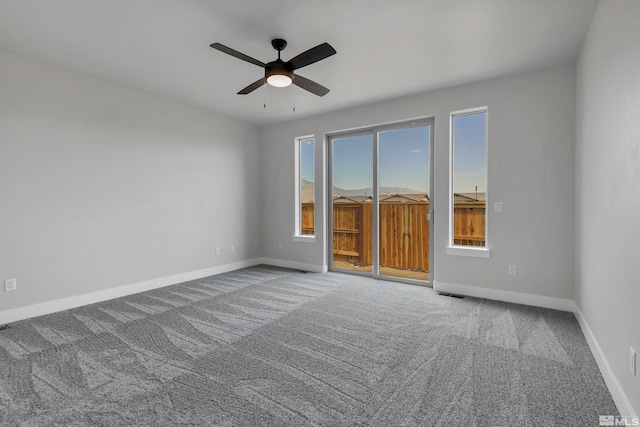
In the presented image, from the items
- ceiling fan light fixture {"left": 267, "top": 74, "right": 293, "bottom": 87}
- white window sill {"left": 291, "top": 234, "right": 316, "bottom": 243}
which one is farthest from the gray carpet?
ceiling fan light fixture {"left": 267, "top": 74, "right": 293, "bottom": 87}

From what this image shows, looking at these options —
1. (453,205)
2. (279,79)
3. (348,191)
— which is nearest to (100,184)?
(279,79)

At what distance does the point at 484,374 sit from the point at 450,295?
189 cm

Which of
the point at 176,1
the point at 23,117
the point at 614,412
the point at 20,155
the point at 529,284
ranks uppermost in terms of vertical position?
the point at 176,1

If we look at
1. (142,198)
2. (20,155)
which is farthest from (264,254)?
(20,155)

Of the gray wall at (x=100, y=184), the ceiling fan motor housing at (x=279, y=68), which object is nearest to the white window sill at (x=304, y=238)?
the gray wall at (x=100, y=184)

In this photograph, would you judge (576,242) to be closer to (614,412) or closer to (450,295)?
(450,295)

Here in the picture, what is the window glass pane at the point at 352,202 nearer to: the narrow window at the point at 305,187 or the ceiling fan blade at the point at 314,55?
the narrow window at the point at 305,187

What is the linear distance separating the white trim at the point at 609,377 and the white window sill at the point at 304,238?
3669 millimetres

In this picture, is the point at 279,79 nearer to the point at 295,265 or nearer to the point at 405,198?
the point at 405,198

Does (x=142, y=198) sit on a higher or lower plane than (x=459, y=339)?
higher

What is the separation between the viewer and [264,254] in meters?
5.96

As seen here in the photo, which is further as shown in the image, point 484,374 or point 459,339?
point 459,339

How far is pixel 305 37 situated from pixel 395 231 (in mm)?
3083

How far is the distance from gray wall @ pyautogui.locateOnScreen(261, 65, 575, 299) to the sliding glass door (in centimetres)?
31
